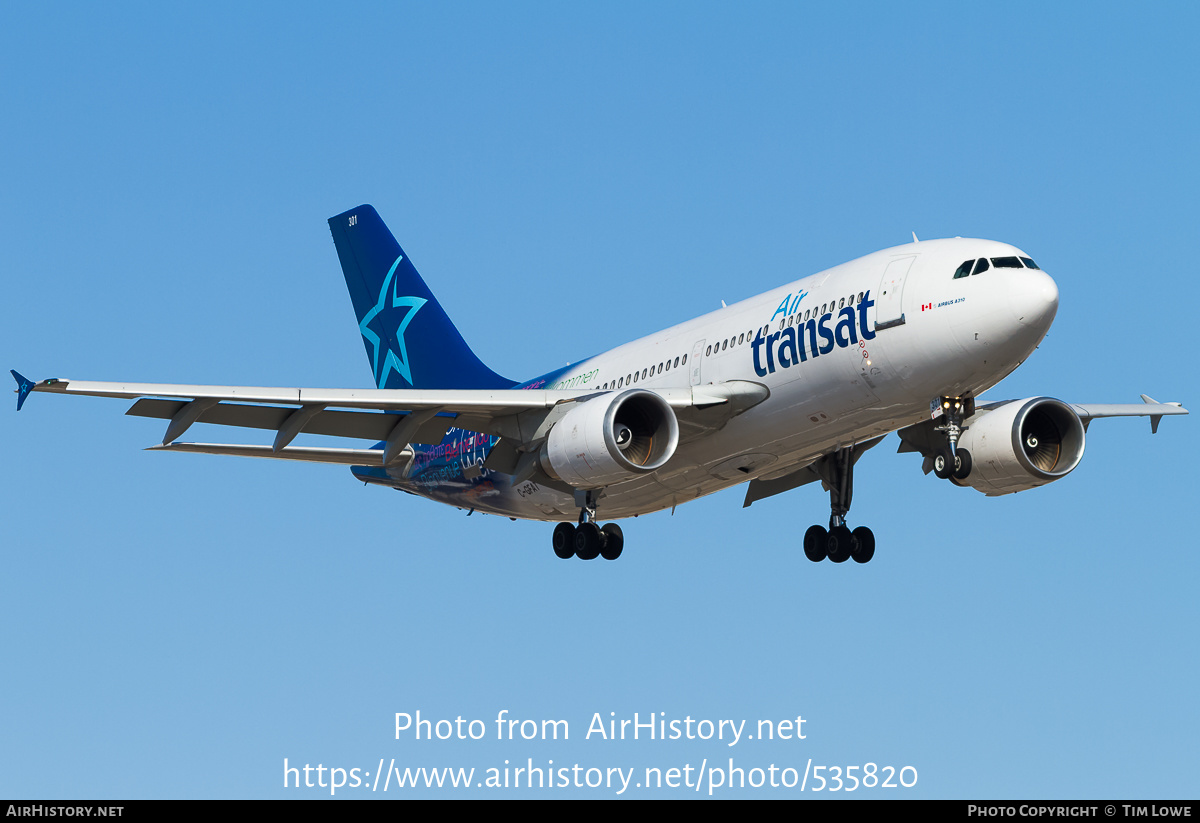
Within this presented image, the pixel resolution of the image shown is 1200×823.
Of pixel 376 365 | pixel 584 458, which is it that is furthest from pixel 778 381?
pixel 376 365

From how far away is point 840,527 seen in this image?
3322cm

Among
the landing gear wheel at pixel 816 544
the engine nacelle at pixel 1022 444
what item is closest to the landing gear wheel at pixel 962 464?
the engine nacelle at pixel 1022 444

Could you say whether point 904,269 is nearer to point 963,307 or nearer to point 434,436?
point 963,307

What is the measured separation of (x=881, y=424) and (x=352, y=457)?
12390mm

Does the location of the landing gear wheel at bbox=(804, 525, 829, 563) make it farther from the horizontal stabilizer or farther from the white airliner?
the horizontal stabilizer

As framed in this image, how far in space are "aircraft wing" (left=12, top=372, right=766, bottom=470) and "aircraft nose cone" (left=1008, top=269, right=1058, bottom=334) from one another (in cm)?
498

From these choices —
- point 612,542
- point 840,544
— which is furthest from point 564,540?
point 840,544

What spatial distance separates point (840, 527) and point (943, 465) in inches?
204

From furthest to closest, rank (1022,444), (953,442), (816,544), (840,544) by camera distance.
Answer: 1. (816,544)
2. (840,544)
3. (1022,444)
4. (953,442)

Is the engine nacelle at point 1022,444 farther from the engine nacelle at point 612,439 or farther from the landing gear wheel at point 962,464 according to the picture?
the engine nacelle at point 612,439

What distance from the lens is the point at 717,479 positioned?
1210 inches

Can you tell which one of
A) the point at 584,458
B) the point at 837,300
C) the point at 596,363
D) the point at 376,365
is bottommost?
the point at 584,458

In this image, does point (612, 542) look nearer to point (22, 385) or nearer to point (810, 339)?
point (810, 339)

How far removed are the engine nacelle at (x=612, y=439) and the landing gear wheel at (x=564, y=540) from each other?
3.35 m
